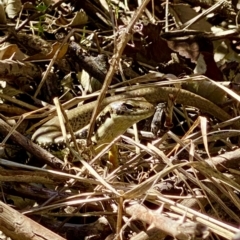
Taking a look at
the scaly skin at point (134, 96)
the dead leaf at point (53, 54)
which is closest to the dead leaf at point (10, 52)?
the dead leaf at point (53, 54)

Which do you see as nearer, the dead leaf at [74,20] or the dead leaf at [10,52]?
the dead leaf at [10,52]

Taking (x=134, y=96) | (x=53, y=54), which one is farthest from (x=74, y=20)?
(x=134, y=96)

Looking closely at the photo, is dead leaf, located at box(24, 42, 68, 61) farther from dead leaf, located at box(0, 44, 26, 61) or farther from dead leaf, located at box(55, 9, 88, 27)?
dead leaf, located at box(55, 9, 88, 27)

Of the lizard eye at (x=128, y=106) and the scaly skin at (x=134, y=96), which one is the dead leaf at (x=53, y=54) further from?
the lizard eye at (x=128, y=106)

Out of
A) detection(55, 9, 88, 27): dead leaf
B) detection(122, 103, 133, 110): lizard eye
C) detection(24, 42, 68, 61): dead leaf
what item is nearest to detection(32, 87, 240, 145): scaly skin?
detection(122, 103, 133, 110): lizard eye

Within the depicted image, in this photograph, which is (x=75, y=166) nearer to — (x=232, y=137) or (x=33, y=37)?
(x=232, y=137)

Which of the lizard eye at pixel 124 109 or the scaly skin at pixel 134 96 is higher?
the lizard eye at pixel 124 109

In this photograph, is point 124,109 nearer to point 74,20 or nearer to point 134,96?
point 134,96

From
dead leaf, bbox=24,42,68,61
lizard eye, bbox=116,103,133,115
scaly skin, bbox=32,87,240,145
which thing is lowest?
scaly skin, bbox=32,87,240,145

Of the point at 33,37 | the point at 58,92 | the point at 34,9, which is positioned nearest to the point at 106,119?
the point at 58,92
